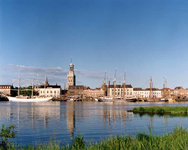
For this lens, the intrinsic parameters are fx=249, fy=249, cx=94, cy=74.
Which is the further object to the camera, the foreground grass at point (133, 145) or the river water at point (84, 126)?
the river water at point (84, 126)

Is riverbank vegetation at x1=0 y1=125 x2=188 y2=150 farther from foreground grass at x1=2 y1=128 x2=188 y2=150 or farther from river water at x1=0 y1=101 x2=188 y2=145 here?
river water at x1=0 y1=101 x2=188 y2=145

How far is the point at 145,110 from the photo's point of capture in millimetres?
53688

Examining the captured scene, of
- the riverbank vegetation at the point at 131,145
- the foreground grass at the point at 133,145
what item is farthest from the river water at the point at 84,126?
the foreground grass at the point at 133,145

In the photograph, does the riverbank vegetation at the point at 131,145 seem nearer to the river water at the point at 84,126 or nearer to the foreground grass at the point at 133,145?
the foreground grass at the point at 133,145

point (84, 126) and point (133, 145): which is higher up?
point (133, 145)

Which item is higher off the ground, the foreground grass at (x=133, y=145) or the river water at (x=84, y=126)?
the foreground grass at (x=133, y=145)

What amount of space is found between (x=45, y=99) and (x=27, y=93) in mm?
41267

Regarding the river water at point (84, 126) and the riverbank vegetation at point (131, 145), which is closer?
the riverbank vegetation at point (131, 145)

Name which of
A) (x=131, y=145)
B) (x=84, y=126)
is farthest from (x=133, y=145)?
(x=84, y=126)

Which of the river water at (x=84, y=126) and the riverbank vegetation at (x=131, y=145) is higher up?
the riverbank vegetation at (x=131, y=145)

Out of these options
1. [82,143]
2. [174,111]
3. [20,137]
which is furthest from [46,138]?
[174,111]

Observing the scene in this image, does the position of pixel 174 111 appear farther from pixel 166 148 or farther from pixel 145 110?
pixel 166 148

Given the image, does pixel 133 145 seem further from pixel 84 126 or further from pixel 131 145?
pixel 84 126

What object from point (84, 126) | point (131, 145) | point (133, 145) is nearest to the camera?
point (133, 145)
